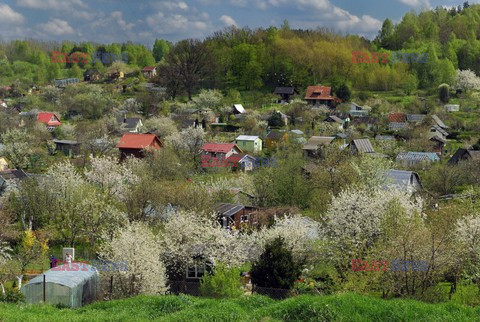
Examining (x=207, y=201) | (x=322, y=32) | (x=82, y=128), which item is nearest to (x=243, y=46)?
(x=322, y=32)

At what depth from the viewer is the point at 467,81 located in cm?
6203

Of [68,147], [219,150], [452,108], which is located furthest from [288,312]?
[452,108]

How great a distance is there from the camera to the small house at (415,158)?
3452 cm

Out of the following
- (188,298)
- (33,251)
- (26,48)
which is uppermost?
(26,48)

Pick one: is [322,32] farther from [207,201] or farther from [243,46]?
[207,201]

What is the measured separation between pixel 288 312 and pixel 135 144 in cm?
2775

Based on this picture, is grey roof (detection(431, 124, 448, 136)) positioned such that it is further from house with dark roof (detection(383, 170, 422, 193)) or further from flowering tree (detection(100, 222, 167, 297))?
flowering tree (detection(100, 222, 167, 297))

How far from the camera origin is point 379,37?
9081 cm

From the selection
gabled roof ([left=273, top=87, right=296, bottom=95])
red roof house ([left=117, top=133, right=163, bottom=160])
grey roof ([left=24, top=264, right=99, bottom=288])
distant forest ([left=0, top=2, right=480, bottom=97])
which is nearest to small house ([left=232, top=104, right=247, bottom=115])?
gabled roof ([left=273, top=87, right=296, bottom=95])

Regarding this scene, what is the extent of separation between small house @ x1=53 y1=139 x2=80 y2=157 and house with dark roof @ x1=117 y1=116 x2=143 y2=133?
654 centimetres

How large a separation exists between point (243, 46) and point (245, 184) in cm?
4411

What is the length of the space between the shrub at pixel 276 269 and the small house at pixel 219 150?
70.8 feet

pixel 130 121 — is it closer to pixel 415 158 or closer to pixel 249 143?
pixel 249 143

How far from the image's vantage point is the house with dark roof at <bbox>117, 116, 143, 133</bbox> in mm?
48047
